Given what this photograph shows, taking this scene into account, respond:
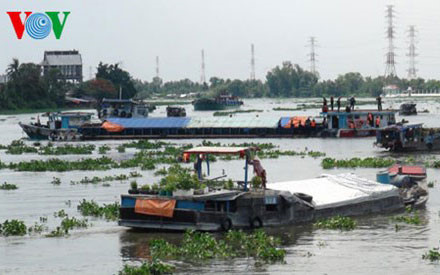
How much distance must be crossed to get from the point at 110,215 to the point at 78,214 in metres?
1.67

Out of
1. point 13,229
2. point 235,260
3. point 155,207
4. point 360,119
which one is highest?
point 360,119

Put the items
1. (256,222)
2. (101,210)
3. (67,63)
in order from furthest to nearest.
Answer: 1. (67,63)
2. (101,210)
3. (256,222)

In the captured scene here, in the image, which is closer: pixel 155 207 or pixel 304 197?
pixel 155 207

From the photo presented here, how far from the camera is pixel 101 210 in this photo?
2812 cm

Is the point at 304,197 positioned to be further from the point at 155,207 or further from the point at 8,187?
the point at 8,187

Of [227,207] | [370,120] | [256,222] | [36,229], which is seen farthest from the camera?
[370,120]

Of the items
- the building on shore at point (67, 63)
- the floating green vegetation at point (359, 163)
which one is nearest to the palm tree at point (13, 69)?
the building on shore at point (67, 63)

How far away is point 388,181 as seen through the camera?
3031 centimetres

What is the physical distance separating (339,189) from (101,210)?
693cm

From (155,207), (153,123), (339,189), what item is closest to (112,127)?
(153,123)

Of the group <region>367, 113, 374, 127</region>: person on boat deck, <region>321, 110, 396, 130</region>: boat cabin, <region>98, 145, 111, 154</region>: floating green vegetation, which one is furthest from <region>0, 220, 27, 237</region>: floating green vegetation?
<region>367, 113, 374, 127</region>: person on boat deck

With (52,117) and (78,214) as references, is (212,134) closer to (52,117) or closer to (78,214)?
(52,117)

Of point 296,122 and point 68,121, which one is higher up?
point 68,121

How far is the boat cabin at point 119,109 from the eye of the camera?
8381 centimetres
